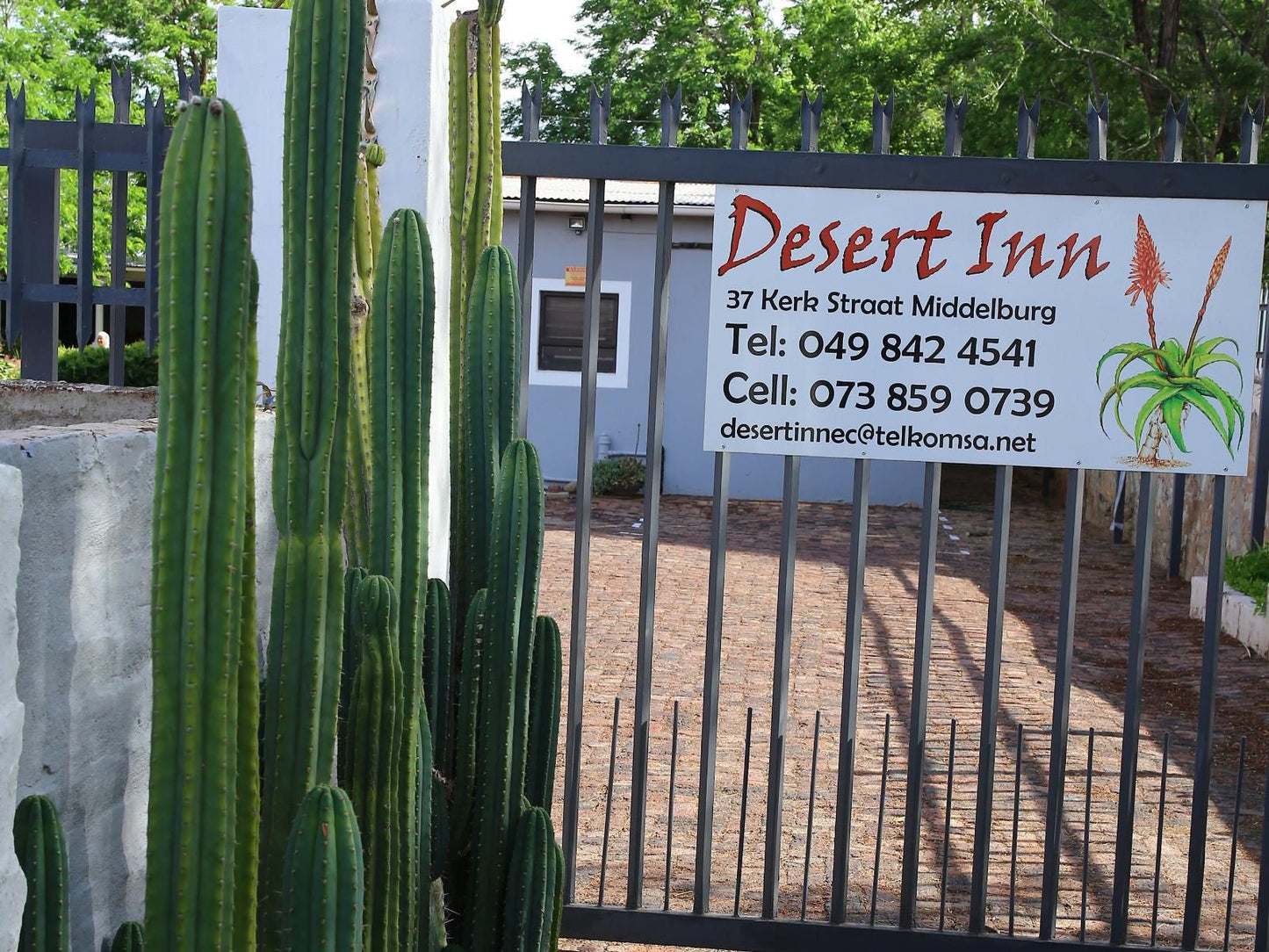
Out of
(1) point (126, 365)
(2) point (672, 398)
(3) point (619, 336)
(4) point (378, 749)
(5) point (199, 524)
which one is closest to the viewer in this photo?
(5) point (199, 524)

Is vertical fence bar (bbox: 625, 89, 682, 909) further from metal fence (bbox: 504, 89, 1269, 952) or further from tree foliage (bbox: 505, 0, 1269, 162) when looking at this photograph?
tree foliage (bbox: 505, 0, 1269, 162)

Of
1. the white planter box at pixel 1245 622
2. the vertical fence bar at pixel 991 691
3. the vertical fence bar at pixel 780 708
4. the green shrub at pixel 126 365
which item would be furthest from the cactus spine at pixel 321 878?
the white planter box at pixel 1245 622

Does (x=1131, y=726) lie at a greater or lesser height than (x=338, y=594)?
lesser

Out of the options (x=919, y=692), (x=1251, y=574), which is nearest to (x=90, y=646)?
(x=919, y=692)

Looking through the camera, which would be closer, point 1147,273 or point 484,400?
point 484,400

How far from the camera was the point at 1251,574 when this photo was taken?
31.7 feet

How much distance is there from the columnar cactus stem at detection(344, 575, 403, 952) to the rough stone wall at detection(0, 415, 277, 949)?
19.4 inches

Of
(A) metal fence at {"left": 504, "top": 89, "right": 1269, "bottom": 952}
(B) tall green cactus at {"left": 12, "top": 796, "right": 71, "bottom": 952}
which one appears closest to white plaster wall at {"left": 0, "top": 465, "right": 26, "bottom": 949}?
(B) tall green cactus at {"left": 12, "top": 796, "right": 71, "bottom": 952}

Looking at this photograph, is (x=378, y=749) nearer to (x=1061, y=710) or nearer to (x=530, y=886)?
(x=530, y=886)

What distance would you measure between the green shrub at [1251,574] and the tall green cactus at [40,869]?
29.2ft

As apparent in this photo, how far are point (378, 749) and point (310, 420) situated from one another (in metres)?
0.70

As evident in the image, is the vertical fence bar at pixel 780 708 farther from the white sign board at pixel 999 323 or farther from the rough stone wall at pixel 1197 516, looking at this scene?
the rough stone wall at pixel 1197 516

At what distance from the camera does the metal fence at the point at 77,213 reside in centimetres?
376

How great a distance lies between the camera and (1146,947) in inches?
148
